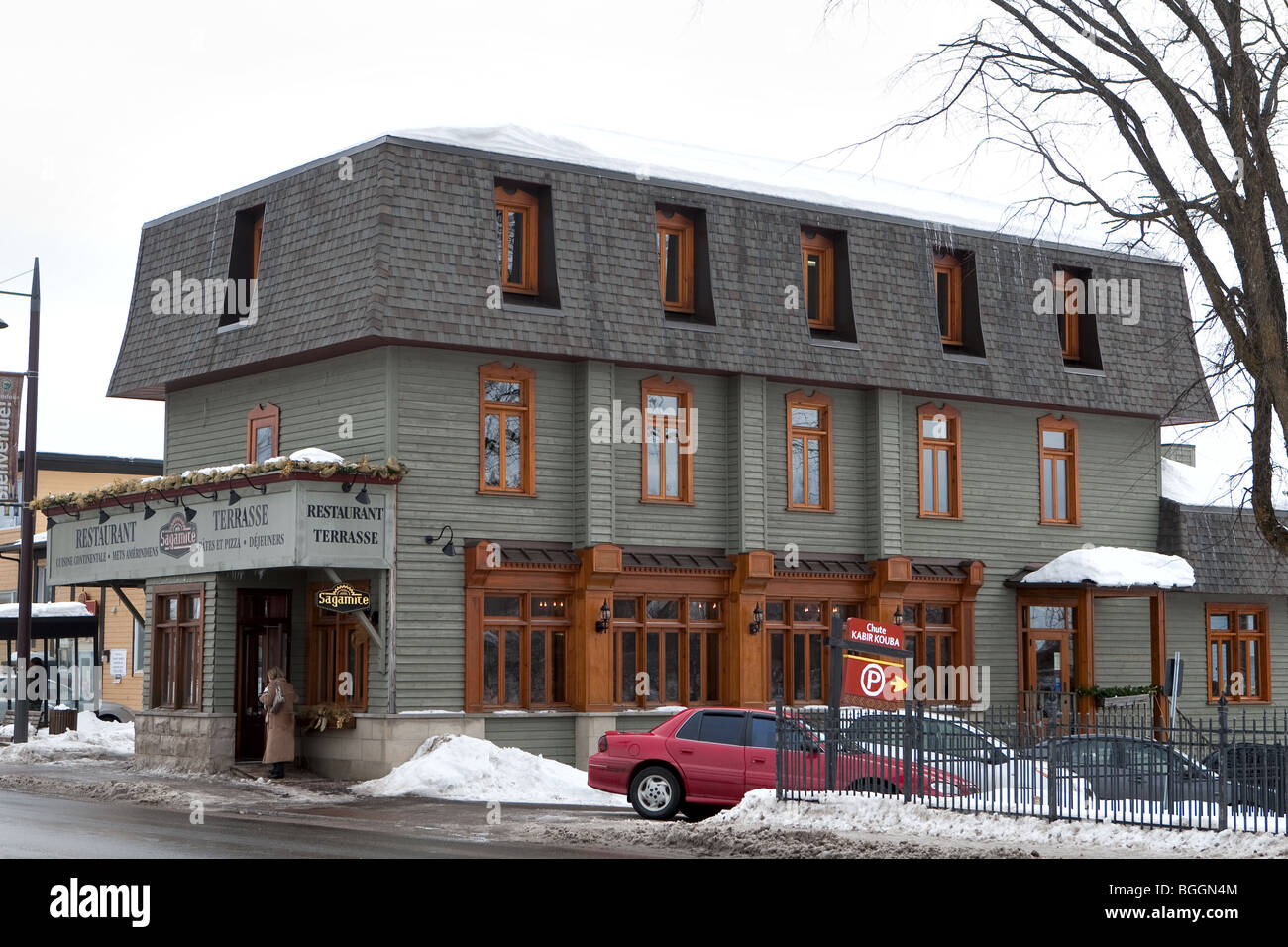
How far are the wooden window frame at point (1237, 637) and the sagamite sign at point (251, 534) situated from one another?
18.1 m

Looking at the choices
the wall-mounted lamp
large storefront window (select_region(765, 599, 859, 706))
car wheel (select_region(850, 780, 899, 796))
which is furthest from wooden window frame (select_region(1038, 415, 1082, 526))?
car wheel (select_region(850, 780, 899, 796))

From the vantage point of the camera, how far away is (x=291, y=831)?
1944 cm

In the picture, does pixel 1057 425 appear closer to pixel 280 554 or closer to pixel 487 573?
pixel 487 573

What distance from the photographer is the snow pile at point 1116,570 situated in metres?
32.7

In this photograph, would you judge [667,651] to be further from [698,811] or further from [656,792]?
[656,792]

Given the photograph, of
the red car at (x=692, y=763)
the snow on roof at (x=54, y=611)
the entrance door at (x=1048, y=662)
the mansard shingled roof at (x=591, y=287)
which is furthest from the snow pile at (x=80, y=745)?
the entrance door at (x=1048, y=662)

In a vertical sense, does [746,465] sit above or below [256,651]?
above

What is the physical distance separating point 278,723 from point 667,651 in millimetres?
6680

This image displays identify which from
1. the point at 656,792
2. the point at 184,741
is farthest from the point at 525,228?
the point at 656,792

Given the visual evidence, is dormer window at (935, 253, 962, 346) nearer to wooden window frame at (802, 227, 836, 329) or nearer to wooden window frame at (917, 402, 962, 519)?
wooden window frame at (917, 402, 962, 519)

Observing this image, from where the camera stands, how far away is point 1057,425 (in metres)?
34.8

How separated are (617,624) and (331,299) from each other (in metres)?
7.12

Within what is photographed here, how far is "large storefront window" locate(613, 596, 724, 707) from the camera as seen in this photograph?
96.9ft
